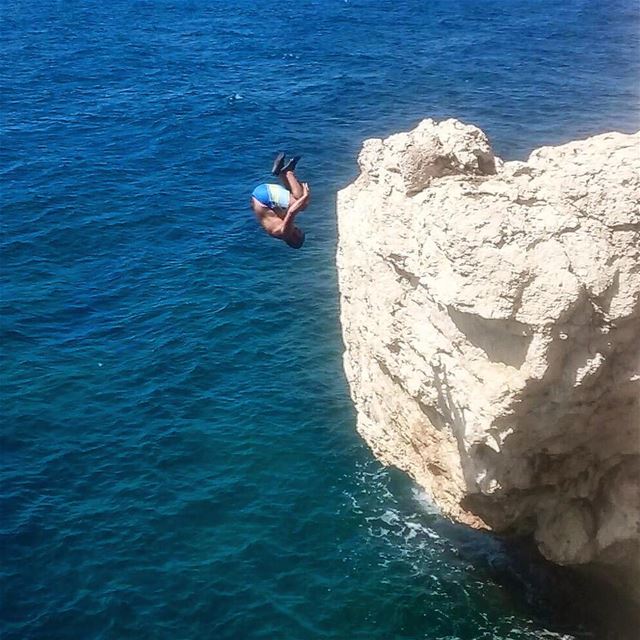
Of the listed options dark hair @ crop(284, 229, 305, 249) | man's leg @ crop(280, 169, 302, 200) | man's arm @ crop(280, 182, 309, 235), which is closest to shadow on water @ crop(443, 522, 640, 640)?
dark hair @ crop(284, 229, 305, 249)

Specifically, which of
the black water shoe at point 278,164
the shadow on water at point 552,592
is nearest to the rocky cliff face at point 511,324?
the shadow on water at point 552,592

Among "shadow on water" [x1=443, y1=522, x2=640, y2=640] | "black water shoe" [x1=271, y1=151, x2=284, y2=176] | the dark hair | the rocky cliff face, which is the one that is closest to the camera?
the rocky cliff face

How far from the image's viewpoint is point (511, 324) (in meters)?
19.2

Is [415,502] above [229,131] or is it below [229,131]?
below

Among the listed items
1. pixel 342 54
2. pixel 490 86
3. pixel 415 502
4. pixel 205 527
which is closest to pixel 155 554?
pixel 205 527

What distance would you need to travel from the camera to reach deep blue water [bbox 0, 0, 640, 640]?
2814 centimetres

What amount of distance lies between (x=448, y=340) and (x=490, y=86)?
173 ft

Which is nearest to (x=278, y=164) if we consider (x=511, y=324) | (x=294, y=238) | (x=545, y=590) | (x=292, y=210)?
(x=292, y=210)

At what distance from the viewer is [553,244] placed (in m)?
19.1

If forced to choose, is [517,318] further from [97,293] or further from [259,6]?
[259,6]

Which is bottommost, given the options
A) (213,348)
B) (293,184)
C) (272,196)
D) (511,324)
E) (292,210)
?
(213,348)

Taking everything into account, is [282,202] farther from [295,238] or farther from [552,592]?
[552,592]

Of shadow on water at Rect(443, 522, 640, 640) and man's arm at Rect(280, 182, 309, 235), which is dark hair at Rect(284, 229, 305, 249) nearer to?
man's arm at Rect(280, 182, 309, 235)

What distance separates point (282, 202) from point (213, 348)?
16070mm
